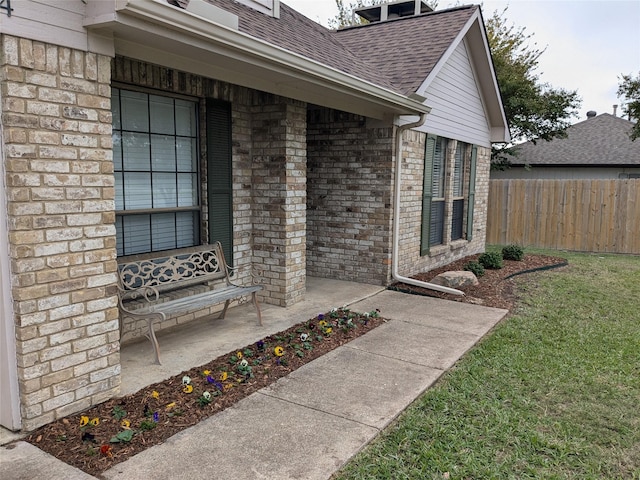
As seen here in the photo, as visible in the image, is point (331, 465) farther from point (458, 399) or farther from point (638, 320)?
point (638, 320)

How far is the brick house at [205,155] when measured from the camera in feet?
9.93

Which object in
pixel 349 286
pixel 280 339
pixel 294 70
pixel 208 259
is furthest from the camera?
pixel 349 286

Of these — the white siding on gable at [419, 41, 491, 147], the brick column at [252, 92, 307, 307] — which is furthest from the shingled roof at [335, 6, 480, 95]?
the brick column at [252, 92, 307, 307]

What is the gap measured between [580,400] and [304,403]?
7.40 feet

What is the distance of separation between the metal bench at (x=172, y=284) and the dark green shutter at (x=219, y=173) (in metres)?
0.28

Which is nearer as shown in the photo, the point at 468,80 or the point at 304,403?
the point at 304,403

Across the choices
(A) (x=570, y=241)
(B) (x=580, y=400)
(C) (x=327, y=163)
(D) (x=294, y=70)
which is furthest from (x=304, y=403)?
(A) (x=570, y=241)

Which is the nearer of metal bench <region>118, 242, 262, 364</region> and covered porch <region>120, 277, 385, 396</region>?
covered porch <region>120, 277, 385, 396</region>

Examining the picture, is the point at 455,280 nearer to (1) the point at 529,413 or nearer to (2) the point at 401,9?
(1) the point at 529,413

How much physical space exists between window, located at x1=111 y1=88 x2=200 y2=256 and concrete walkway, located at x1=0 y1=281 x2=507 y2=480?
1.14m

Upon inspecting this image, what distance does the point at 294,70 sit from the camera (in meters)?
4.53

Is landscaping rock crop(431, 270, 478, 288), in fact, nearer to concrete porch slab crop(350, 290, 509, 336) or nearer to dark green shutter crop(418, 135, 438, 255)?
concrete porch slab crop(350, 290, 509, 336)

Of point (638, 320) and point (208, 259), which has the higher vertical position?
point (208, 259)

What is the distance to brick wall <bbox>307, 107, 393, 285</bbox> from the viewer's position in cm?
752
